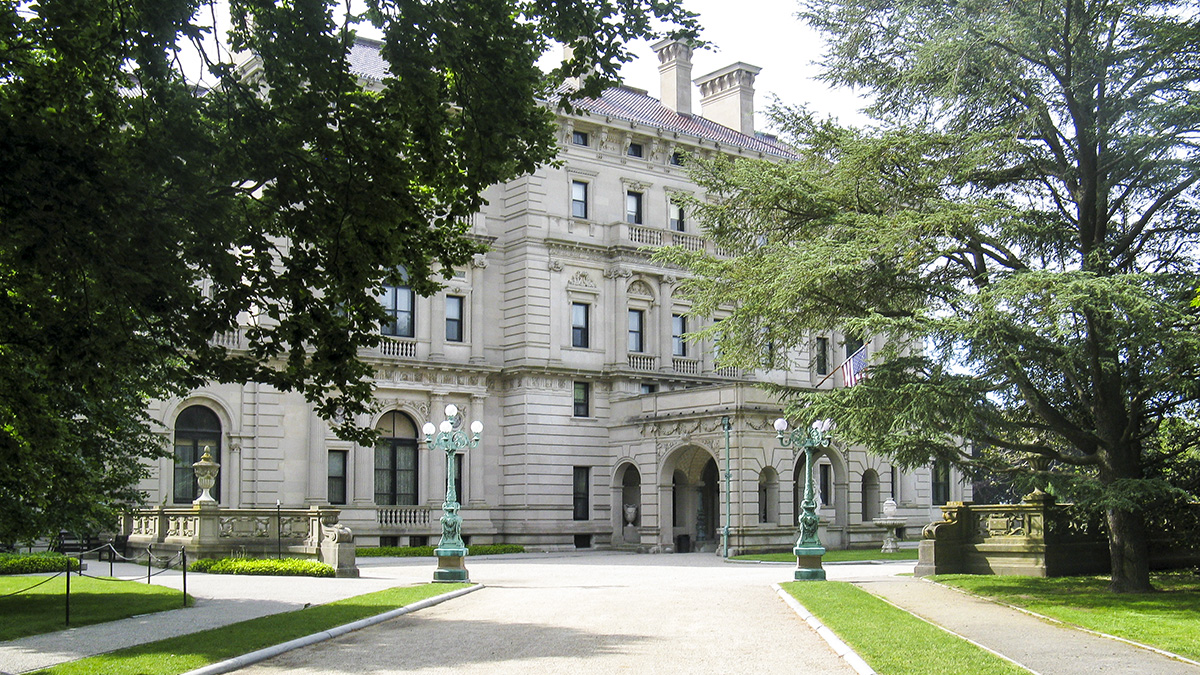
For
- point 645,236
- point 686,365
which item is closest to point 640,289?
point 645,236

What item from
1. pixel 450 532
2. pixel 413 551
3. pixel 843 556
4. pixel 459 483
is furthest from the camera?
pixel 459 483

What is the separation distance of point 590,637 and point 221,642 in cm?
469

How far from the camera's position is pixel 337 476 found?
141 feet

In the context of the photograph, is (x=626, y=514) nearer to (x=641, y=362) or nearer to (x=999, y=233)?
(x=641, y=362)

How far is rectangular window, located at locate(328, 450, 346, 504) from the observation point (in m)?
43.0

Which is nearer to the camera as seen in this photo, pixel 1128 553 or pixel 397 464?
pixel 1128 553

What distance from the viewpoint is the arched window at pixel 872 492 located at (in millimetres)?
49719

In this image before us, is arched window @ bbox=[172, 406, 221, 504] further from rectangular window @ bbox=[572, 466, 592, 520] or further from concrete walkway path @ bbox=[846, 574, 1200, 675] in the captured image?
concrete walkway path @ bbox=[846, 574, 1200, 675]

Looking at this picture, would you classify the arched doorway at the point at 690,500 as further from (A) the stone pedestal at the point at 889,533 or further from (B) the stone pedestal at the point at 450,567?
(B) the stone pedestal at the point at 450,567

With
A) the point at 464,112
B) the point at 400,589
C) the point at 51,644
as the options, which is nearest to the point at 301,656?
the point at 51,644

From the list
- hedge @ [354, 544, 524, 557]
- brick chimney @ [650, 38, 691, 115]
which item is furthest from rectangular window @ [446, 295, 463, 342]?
brick chimney @ [650, 38, 691, 115]

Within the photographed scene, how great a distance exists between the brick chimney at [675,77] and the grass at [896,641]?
38.7m

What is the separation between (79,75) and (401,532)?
3339 centimetres

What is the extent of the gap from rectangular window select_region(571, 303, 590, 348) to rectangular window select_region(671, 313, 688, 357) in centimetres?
386
